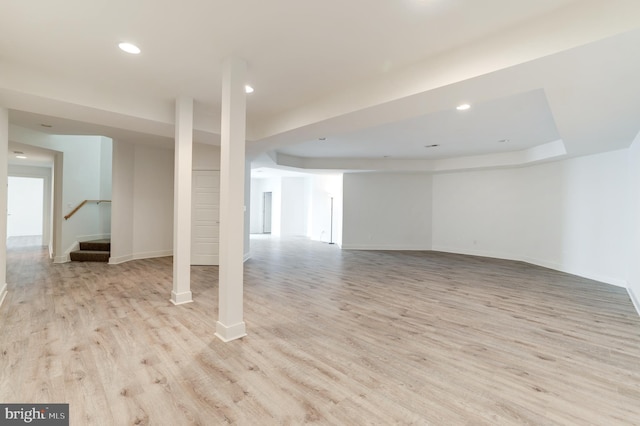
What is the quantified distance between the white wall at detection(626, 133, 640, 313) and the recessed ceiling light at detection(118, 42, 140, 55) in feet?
21.1

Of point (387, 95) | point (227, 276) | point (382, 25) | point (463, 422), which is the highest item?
point (382, 25)

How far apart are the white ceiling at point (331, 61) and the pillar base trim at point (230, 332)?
2608 mm

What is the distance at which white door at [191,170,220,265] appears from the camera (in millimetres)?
6258

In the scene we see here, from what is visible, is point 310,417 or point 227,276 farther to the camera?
point 227,276

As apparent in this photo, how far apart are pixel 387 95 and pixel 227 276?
97.2 inches

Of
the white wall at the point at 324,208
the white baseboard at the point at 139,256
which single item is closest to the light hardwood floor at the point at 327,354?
the white baseboard at the point at 139,256

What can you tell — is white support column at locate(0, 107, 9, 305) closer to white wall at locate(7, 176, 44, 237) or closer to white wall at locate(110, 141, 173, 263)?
white wall at locate(110, 141, 173, 263)

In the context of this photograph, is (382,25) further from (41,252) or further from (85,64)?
(41,252)

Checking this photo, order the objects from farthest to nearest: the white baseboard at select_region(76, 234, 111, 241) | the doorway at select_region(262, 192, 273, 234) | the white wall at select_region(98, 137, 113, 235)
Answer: the doorway at select_region(262, 192, 273, 234) < the white wall at select_region(98, 137, 113, 235) < the white baseboard at select_region(76, 234, 111, 241)

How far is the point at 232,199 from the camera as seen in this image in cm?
279

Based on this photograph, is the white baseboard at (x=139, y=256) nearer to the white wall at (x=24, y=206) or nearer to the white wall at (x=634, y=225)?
the white wall at (x=24, y=206)

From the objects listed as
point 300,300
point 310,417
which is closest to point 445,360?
point 310,417

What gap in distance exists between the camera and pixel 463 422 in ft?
5.65

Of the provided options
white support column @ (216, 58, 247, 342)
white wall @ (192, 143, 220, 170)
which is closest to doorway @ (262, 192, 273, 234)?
white wall @ (192, 143, 220, 170)
